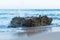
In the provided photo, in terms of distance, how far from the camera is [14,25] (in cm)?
382

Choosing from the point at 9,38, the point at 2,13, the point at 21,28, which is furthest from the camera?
the point at 2,13
